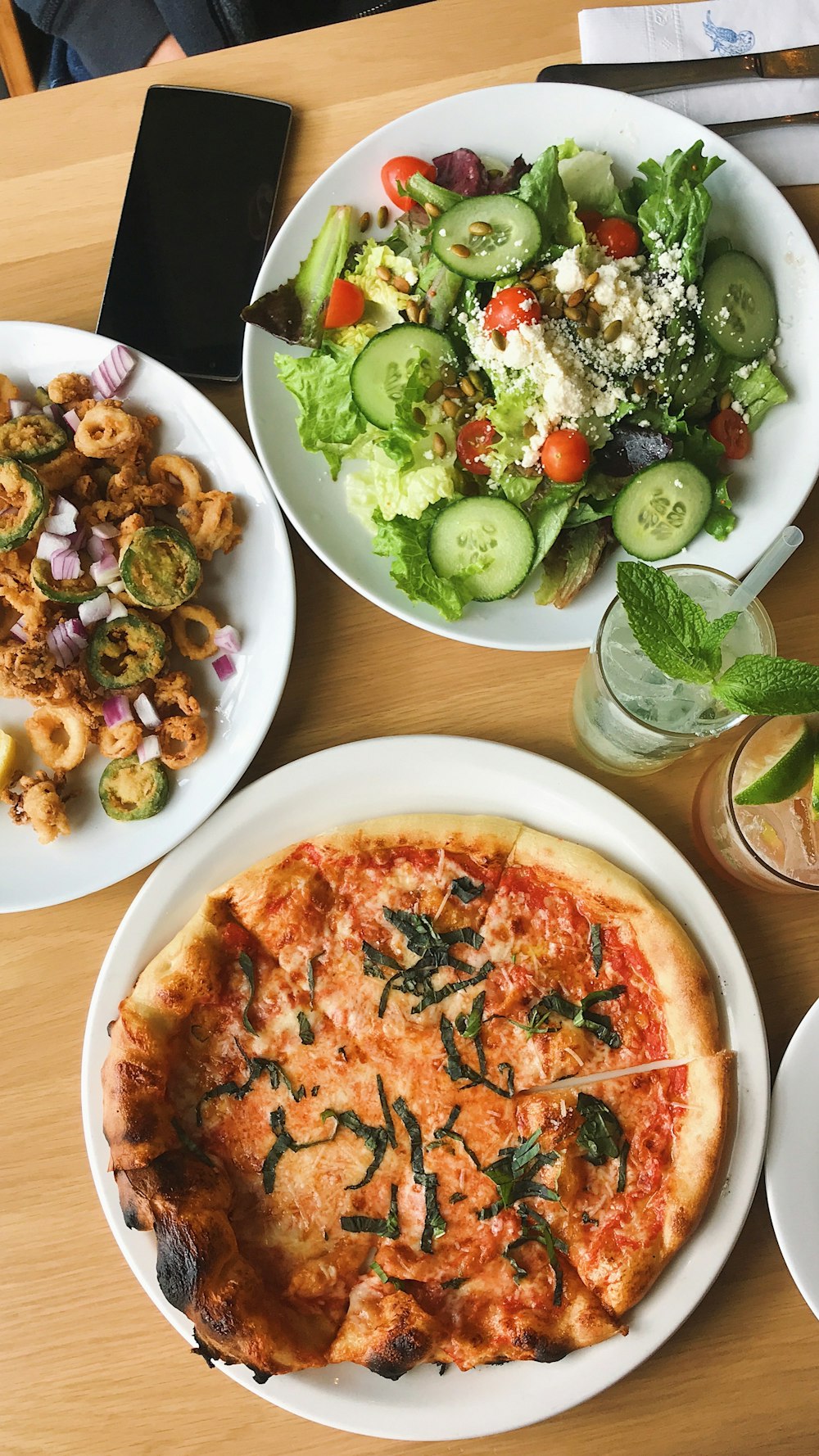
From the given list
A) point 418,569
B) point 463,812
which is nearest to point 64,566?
point 418,569

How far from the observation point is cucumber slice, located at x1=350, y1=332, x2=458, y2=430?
231cm

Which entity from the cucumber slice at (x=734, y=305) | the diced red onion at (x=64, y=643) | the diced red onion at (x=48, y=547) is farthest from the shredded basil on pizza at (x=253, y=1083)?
the cucumber slice at (x=734, y=305)

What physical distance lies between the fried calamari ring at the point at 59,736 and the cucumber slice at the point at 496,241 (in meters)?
1.33

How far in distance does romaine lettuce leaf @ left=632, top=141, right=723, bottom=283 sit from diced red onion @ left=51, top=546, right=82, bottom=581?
4.81 feet

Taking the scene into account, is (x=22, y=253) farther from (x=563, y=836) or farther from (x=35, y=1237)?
(x=35, y=1237)

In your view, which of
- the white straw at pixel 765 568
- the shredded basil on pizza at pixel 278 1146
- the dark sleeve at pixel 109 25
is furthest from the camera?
the dark sleeve at pixel 109 25

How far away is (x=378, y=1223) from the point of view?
2295 mm

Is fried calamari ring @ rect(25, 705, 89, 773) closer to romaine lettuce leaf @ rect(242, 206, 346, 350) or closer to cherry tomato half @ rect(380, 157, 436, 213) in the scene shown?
romaine lettuce leaf @ rect(242, 206, 346, 350)

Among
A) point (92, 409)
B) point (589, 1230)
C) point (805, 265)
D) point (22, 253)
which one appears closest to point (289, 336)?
point (92, 409)

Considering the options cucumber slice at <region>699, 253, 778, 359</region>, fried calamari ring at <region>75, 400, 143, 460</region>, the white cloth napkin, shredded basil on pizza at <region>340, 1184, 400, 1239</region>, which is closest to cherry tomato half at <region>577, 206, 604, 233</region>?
cucumber slice at <region>699, 253, 778, 359</region>

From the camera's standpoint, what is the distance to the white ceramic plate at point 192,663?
2340mm

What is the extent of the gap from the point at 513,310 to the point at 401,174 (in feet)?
1.51

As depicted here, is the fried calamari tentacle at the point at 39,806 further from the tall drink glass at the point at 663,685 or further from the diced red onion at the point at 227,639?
the tall drink glass at the point at 663,685

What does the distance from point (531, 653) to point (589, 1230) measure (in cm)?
130
